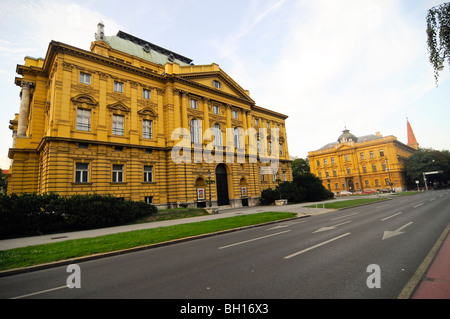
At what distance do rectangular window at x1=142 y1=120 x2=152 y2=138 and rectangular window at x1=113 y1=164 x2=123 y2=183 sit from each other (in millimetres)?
4826

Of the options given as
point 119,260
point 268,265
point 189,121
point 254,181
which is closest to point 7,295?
point 119,260

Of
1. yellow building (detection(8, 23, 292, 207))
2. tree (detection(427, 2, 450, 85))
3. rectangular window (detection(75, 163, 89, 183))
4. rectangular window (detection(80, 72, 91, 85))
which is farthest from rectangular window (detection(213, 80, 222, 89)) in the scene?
tree (detection(427, 2, 450, 85))

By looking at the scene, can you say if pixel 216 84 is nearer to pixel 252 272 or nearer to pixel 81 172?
pixel 81 172

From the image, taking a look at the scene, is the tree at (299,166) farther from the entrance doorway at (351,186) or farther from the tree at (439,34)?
the tree at (439,34)

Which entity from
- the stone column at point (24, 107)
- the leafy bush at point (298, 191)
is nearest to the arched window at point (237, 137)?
the leafy bush at point (298, 191)

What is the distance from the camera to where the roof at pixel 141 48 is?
30922 mm

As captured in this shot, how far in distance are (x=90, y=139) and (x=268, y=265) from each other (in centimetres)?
2296

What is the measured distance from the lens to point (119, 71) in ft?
84.5

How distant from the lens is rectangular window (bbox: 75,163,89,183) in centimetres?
2125

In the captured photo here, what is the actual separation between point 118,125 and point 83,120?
3.40m

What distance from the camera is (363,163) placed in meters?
70.9

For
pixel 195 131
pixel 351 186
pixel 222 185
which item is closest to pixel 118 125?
pixel 195 131

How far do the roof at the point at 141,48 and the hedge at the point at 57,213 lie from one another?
23.6 metres

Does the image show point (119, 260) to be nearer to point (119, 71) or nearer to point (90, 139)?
point (90, 139)
